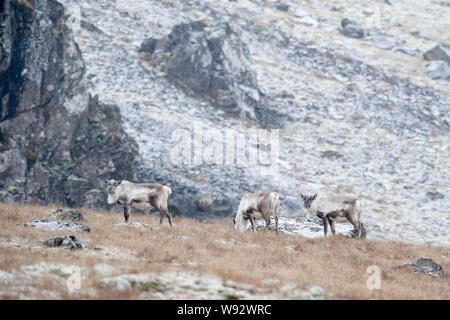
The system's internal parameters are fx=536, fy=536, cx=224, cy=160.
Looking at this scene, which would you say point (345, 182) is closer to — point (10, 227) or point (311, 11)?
point (10, 227)

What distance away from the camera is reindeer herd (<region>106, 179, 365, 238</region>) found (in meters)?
21.7

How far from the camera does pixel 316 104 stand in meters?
49.1

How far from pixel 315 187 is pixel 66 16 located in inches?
773

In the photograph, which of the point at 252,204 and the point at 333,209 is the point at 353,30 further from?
the point at 252,204

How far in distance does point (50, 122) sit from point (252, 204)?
1326 cm

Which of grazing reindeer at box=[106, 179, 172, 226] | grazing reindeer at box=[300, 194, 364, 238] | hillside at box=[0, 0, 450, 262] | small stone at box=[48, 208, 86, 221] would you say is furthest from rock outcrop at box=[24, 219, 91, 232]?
grazing reindeer at box=[300, 194, 364, 238]

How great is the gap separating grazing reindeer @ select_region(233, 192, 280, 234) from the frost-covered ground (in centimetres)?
1087

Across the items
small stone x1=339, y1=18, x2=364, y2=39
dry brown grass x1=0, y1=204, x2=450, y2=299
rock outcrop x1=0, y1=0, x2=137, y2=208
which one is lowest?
dry brown grass x1=0, y1=204, x2=450, y2=299

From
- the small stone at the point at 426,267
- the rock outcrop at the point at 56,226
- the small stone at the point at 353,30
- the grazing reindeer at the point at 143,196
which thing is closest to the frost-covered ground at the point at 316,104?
the small stone at the point at 353,30

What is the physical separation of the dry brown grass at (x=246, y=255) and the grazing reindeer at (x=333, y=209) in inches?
43.3

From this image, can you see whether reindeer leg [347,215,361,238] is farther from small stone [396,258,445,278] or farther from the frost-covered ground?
the frost-covered ground

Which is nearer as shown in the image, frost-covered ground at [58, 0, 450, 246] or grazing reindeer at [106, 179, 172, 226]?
grazing reindeer at [106, 179, 172, 226]

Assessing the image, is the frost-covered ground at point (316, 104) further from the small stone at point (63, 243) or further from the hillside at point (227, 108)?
the small stone at point (63, 243)

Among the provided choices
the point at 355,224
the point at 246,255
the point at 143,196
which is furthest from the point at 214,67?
the point at 246,255
